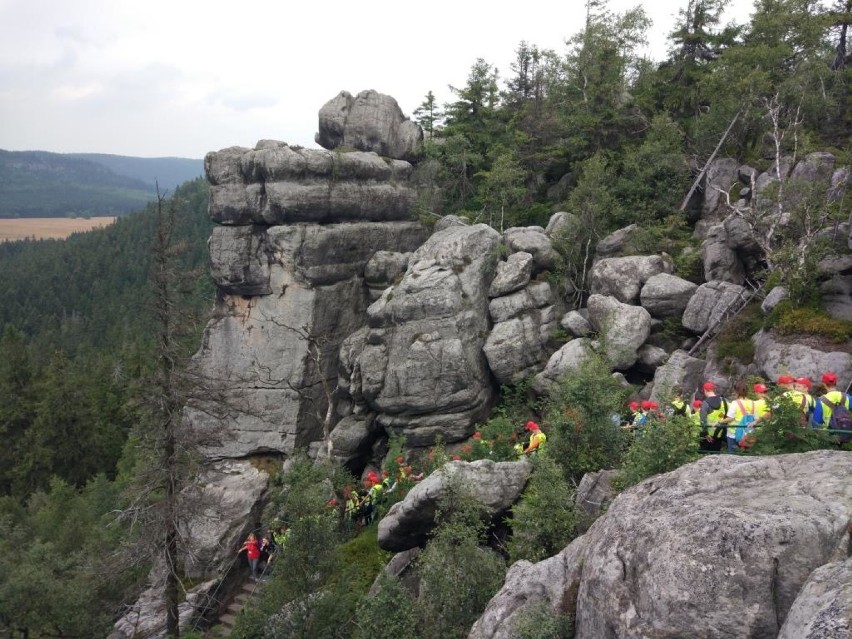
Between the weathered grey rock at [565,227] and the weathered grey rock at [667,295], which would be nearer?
the weathered grey rock at [667,295]

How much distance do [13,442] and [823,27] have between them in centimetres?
5632

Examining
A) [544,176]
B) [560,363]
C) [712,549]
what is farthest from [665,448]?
[544,176]

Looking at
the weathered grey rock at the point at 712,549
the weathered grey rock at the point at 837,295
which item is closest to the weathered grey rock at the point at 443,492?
the weathered grey rock at the point at 712,549

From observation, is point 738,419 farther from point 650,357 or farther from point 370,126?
point 370,126

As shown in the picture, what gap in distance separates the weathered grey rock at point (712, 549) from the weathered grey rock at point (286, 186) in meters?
24.2

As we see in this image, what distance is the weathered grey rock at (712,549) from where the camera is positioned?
7211 mm

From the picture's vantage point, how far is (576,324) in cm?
2558

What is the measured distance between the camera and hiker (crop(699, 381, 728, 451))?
13491mm

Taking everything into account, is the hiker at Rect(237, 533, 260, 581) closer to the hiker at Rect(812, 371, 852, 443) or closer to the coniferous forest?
the coniferous forest

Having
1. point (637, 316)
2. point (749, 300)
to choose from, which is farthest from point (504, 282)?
point (749, 300)

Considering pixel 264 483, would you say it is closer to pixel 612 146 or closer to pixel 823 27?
pixel 612 146

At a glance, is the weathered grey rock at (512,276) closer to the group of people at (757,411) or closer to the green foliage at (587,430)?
the green foliage at (587,430)

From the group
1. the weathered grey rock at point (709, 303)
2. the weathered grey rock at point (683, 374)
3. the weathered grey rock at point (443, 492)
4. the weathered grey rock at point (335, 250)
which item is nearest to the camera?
the weathered grey rock at point (443, 492)

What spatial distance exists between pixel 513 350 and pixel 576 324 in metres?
3.06
